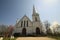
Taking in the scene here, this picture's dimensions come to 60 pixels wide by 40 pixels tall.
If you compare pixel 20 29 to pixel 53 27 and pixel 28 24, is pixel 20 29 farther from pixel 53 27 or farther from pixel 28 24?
pixel 53 27

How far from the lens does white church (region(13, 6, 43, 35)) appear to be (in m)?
31.3

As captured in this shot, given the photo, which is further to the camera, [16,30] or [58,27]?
[58,27]

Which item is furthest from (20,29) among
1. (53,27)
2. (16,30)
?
(53,27)

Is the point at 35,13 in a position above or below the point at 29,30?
above

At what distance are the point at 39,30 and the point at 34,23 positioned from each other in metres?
2.28

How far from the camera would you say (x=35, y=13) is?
33.0 meters

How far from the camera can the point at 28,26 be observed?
105ft

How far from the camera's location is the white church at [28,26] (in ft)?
103

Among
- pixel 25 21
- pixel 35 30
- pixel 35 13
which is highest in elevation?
pixel 35 13

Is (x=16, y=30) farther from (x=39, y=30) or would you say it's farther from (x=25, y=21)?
(x=39, y=30)

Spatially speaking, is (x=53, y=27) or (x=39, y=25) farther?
(x=53, y=27)

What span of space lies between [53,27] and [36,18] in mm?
10980

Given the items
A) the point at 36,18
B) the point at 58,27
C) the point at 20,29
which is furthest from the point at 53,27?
the point at 20,29

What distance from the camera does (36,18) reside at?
107 ft
